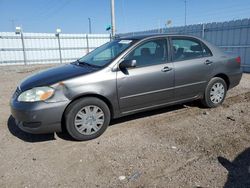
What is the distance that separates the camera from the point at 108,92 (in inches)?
146

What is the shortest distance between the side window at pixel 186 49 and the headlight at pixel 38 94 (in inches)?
93.8

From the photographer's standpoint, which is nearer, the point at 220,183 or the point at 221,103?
the point at 220,183

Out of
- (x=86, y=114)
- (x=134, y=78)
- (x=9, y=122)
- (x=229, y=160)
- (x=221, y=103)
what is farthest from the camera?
(x=221, y=103)

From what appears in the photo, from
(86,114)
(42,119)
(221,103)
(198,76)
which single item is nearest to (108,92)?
(86,114)

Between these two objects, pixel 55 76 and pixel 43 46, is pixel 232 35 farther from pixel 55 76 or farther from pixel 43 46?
pixel 43 46

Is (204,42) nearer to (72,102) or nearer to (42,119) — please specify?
(72,102)

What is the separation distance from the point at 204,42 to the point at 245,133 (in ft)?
6.69

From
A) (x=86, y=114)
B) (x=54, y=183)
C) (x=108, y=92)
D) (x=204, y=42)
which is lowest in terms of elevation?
(x=54, y=183)

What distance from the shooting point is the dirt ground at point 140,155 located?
267cm

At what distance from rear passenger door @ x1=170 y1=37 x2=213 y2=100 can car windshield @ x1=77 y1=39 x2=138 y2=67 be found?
95 centimetres

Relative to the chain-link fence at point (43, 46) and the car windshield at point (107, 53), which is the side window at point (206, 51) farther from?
the chain-link fence at point (43, 46)

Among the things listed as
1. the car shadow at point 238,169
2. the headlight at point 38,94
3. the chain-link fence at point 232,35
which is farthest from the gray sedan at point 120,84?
the chain-link fence at point 232,35

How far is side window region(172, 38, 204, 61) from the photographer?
14.5ft

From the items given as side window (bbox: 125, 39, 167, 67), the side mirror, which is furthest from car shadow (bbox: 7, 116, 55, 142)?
side window (bbox: 125, 39, 167, 67)
